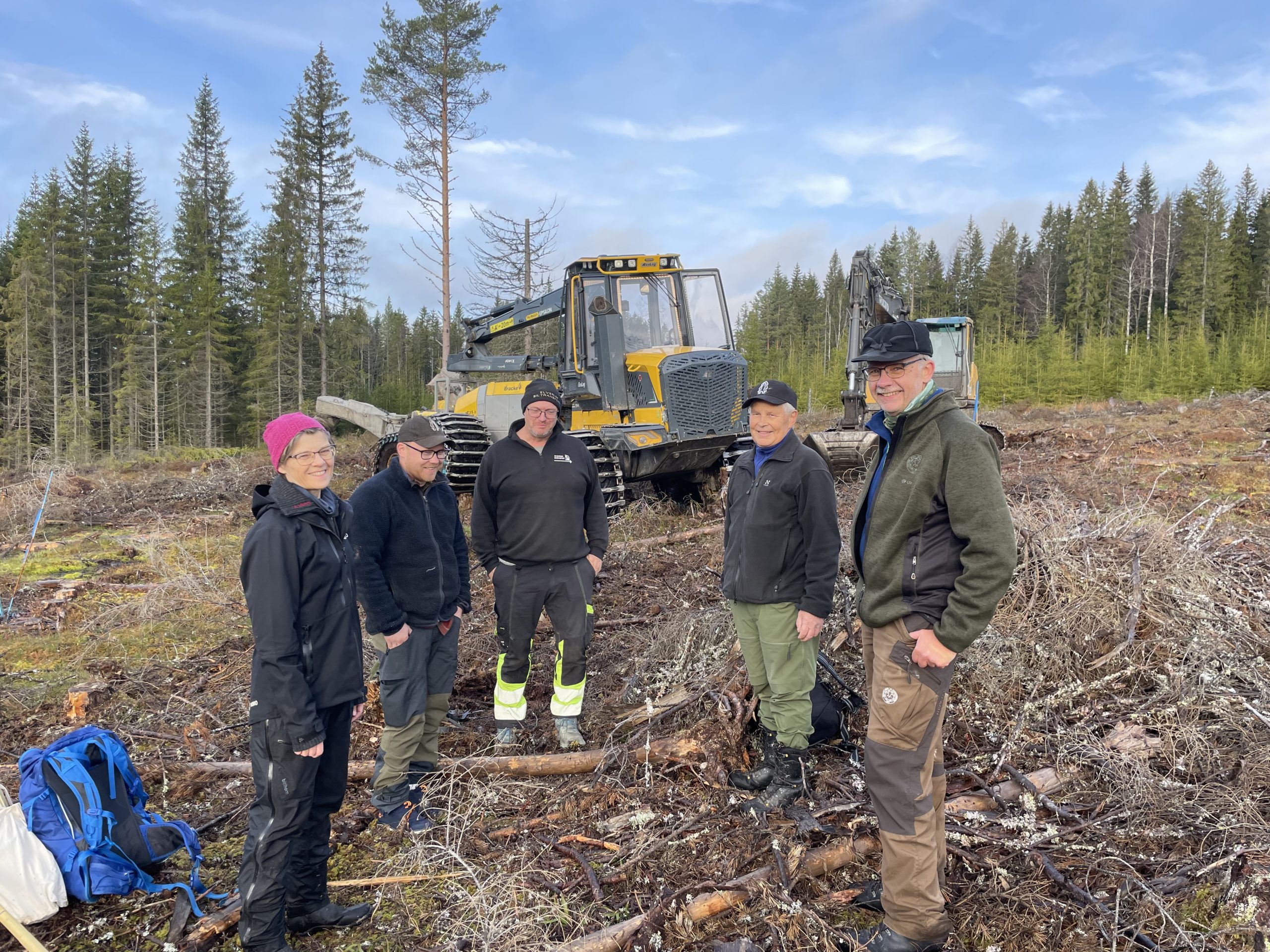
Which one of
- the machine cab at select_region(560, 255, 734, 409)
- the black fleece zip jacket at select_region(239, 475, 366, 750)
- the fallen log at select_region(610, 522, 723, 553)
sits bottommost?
the fallen log at select_region(610, 522, 723, 553)

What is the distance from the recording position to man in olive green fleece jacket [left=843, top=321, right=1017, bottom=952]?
2.26 meters

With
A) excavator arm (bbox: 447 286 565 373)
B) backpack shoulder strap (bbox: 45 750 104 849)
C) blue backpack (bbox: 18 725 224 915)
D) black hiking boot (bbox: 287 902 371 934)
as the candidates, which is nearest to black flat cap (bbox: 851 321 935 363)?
black hiking boot (bbox: 287 902 371 934)

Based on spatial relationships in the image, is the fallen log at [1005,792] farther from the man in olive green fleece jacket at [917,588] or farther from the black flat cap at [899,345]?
the black flat cap at [899,345]

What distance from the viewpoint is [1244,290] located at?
46188mm

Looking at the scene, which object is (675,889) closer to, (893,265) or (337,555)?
(337,555)

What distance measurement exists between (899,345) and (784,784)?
2.10 meters

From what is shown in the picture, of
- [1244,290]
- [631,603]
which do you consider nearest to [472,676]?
[631,603]

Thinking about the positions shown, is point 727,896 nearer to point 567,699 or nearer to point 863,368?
point 567,699

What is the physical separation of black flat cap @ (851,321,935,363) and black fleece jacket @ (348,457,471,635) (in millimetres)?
2186

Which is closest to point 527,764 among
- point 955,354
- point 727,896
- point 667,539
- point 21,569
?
point 727,896

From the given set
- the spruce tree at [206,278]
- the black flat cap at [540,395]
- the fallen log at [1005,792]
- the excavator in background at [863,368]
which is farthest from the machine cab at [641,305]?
the spruce tree at [206,278]

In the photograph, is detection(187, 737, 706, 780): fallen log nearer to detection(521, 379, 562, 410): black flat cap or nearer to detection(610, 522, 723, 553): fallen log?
detection(521, 379, 562, 410): black flat cap

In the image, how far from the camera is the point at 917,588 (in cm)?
237

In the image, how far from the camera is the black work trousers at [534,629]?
4141 millimetres
